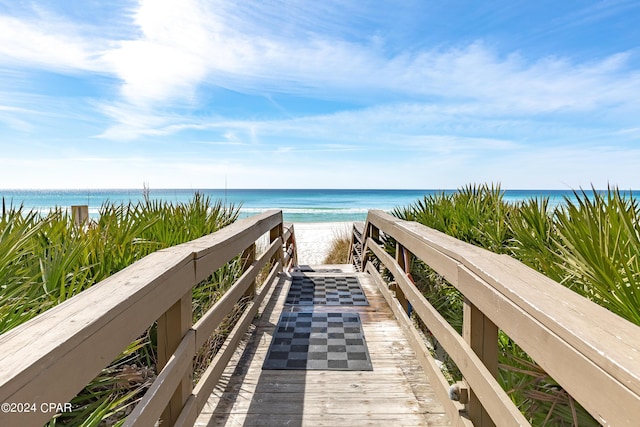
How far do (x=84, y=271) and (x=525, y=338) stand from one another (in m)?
2.18

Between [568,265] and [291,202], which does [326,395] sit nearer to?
[568,265]

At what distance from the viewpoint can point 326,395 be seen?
2.21 meters

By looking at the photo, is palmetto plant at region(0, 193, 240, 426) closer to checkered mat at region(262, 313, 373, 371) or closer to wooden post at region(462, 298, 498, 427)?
checkered mat at region(262, 313, 373, 371)

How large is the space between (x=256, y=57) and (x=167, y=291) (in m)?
9.32

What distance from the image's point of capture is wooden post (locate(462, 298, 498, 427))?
1.50m

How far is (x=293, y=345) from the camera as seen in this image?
296cm

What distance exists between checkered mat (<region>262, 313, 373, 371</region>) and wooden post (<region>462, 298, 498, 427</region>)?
3.39 ft

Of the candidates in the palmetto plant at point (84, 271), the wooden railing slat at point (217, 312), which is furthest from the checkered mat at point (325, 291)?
the wooden railing slat at point (217, 312)

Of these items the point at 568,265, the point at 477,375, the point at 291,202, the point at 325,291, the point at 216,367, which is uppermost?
the point at 568,265

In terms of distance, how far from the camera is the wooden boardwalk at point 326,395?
1980 millimetres

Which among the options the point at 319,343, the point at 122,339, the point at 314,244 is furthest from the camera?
the point at 314,244

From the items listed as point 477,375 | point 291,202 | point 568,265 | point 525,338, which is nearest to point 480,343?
point 477,375

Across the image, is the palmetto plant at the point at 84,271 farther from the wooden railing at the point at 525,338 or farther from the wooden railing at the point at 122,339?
the wooden railing at the point at 525,338

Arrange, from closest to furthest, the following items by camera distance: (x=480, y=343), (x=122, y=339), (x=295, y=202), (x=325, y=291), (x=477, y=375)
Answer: (x=122, y=339), (x=477, y=375), (x=480, y=343), (x=325, y=291), (x=295, y=202)
